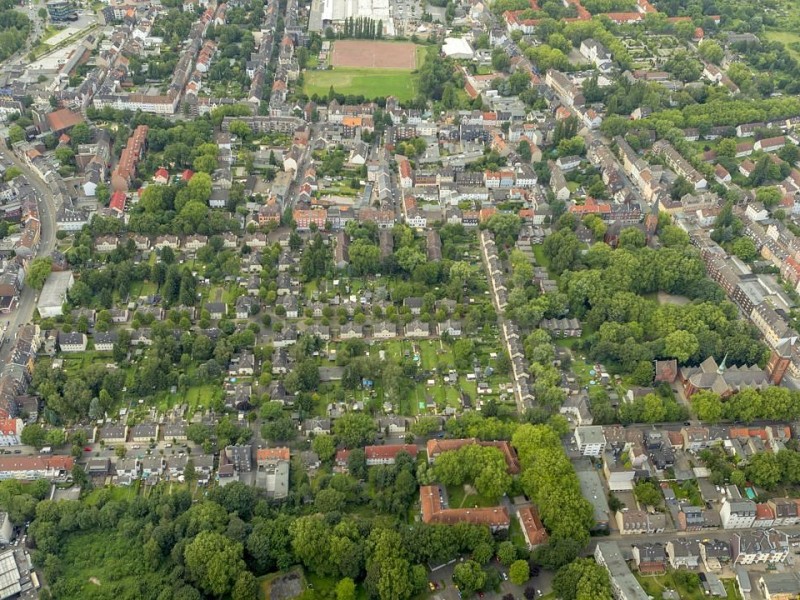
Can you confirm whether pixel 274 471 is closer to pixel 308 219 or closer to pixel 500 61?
pixel 308 219

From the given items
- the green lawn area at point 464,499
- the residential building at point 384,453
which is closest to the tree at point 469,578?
the green lawn area at point 464,499

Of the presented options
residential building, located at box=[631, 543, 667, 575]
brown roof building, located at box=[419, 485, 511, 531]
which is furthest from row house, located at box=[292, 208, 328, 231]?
residential building, located at box=[631, 543, 667, 575]

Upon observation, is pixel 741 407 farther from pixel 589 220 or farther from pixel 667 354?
pixel 589 220

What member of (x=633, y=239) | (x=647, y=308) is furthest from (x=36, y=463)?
(x=633, y=239)

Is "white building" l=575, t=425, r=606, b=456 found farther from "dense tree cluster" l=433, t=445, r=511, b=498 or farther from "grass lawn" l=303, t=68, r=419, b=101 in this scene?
"grass lawn" l=303, t=68, r=419, b=101

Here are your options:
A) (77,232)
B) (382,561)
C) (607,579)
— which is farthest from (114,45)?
(607,579)

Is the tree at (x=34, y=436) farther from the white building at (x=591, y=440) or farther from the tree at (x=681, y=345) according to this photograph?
the tree at (x=681, y=345)
